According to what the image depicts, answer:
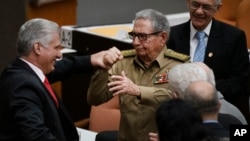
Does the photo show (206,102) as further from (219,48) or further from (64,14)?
(64,14)

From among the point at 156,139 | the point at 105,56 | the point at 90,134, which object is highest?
the point at 105,56

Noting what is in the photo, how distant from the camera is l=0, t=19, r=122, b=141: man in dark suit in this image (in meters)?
3.76

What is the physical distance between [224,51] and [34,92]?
1695mm

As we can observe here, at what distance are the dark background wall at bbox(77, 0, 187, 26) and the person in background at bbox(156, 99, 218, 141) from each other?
3.90 meters

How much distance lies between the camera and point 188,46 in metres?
5.13

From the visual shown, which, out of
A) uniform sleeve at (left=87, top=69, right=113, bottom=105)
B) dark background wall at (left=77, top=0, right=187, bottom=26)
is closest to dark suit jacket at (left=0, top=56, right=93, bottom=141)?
uniform sleeve at (left=87, top=69, right=113, bottom=105)

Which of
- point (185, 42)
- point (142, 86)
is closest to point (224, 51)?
point (185, 42)

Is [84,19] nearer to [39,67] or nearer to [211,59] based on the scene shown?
[211,59]

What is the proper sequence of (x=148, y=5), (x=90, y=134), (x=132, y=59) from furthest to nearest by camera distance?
1. (x=148, y=5)
2. (x=90, y=134)
3. (x=132, y=59)

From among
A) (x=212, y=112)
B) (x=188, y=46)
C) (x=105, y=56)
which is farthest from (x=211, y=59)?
(x=212, y=112)

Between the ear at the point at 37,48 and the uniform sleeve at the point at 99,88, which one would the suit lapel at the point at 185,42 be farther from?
the ear at the point at 37,48

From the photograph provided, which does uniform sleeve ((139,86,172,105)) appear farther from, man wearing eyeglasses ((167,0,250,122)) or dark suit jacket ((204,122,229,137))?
man wearing eyeglasses ((167,0,250,122))

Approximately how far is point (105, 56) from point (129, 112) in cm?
38

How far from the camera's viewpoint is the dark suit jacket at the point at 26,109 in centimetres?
374
